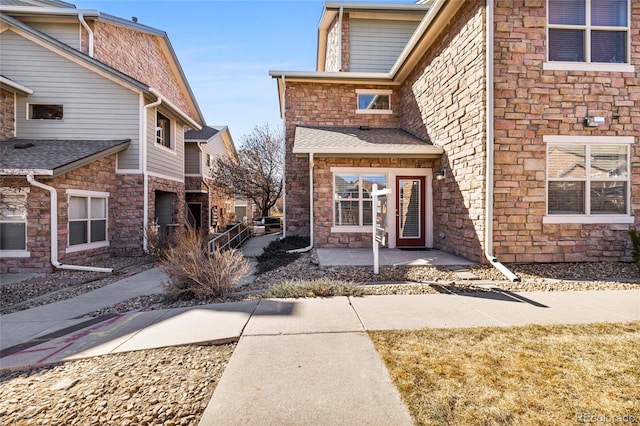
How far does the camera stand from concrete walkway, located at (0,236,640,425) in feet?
7.66

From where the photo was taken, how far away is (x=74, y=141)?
1043 cm

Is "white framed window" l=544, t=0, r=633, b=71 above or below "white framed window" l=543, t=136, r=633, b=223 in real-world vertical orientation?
above

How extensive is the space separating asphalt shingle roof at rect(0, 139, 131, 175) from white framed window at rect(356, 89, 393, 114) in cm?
867

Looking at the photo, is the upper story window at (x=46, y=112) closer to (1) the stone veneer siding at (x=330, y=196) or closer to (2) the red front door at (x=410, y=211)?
(1) the stone veneer siding at (x=330, y=196)

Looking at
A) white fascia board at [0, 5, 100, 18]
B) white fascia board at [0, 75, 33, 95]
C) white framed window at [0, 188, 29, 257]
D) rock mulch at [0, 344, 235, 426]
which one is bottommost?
rock mulch at [0, 344, 235, 426]

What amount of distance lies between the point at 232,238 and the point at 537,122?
35.0 feet

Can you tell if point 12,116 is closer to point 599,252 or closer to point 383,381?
point 383,381

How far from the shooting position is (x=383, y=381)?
2.62m

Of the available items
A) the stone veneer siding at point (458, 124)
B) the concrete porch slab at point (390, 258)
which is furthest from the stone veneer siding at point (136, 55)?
the stone veneer siding at point (458, 124)

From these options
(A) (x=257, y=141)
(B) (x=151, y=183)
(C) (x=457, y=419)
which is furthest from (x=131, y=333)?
(A) (x=257, y=141)

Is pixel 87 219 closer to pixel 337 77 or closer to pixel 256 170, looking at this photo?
pixel 337 77

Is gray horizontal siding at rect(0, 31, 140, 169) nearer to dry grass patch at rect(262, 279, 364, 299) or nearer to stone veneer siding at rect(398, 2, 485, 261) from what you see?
dry grass patch at rect(262, 279, 364, 299)

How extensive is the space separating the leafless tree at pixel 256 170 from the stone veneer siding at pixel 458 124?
40.9 feet

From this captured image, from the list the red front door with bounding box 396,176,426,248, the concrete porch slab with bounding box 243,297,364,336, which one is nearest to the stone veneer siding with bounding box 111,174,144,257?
the concrete porch slab with bounding box 243,297,364,336
